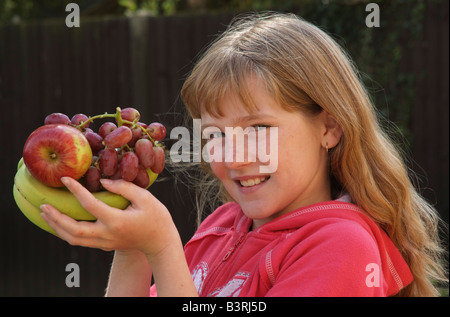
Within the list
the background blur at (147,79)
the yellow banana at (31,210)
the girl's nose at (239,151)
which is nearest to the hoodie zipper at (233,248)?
the girl's nose at (239,151)

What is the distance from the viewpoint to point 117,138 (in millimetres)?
1810

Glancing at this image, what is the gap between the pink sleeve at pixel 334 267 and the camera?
5.71 ft

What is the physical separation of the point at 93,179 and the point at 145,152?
6.7 inches

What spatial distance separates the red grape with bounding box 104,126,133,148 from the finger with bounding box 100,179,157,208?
0.11 meters

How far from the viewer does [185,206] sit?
596 centimetres

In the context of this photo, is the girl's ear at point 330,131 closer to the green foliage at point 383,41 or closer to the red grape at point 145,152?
the red grape at point 145,152

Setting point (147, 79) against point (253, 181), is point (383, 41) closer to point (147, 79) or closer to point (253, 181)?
point (147, 79)

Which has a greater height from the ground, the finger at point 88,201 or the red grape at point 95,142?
the red grape at point 95,142

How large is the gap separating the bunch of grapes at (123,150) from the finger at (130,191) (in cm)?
3

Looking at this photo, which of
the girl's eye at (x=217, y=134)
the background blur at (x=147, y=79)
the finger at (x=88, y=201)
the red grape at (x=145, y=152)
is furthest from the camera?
the background blur at (x=147, y=79)

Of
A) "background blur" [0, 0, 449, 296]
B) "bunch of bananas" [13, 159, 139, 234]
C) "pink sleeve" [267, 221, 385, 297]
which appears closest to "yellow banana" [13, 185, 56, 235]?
"bunch of bananas" [13, 159, 139, 234]

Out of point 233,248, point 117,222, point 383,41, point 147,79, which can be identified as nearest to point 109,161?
point 117,222

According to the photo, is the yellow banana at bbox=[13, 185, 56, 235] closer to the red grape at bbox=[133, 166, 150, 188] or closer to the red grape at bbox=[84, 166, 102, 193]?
the red grape at bbox=[84, 166, 102, 193]
